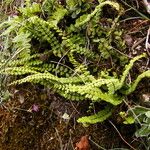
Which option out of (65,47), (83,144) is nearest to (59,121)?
(83,144)

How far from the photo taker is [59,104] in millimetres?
3316

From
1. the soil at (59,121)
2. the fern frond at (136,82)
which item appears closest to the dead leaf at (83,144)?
the soil at (59,121)

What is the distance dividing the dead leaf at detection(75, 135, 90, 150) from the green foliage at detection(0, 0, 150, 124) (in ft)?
0.43

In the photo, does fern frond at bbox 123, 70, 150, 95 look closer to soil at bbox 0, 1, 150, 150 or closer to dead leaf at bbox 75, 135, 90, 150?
soil at bbox 0, 1, 150, 150

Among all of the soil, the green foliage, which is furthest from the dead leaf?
the green foliage

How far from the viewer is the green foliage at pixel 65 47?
3176 mm

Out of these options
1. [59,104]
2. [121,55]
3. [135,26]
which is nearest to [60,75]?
[59,104]

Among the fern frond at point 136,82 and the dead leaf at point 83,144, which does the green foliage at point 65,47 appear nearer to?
the fern frond at point 136,82

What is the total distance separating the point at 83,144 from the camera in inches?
123

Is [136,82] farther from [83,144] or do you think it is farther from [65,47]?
[65,47]

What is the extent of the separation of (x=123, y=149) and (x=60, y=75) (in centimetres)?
82

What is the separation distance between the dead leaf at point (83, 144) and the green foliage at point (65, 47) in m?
0.13

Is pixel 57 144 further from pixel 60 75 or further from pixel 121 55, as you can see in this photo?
pixel 121 55

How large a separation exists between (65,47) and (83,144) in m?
0.84
